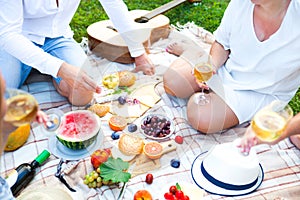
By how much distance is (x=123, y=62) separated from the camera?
2217mm

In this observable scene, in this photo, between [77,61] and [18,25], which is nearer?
[18,25]

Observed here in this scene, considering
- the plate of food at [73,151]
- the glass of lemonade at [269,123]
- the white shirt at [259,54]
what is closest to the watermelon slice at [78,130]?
the plate of food at [73,151]

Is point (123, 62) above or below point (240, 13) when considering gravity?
below

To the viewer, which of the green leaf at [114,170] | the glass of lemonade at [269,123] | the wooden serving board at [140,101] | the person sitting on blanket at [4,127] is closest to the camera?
the person sitting on blanket at [4,127]

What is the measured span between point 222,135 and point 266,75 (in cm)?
33

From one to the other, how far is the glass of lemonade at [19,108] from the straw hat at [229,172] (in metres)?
0.87

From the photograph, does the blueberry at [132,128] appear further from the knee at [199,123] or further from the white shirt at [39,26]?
the white shirt at [39,26]

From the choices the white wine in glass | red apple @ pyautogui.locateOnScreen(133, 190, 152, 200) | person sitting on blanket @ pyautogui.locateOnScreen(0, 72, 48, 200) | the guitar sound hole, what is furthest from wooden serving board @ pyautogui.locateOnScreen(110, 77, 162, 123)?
person sitting on blanket @ pyautogui.locateOnScreen(0, 72, 48, 200)

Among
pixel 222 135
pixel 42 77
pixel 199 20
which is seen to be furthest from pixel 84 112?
pixel 199 20

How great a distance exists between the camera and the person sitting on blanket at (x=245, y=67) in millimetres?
1756

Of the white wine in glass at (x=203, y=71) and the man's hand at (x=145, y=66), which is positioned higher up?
the white wine in glass at (x=203, y=71)

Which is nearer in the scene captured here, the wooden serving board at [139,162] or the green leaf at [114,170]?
the green leaf at [114,170]

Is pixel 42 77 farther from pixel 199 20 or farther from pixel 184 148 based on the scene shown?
pixel 199 20

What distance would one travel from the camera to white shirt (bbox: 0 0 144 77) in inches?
70.6
